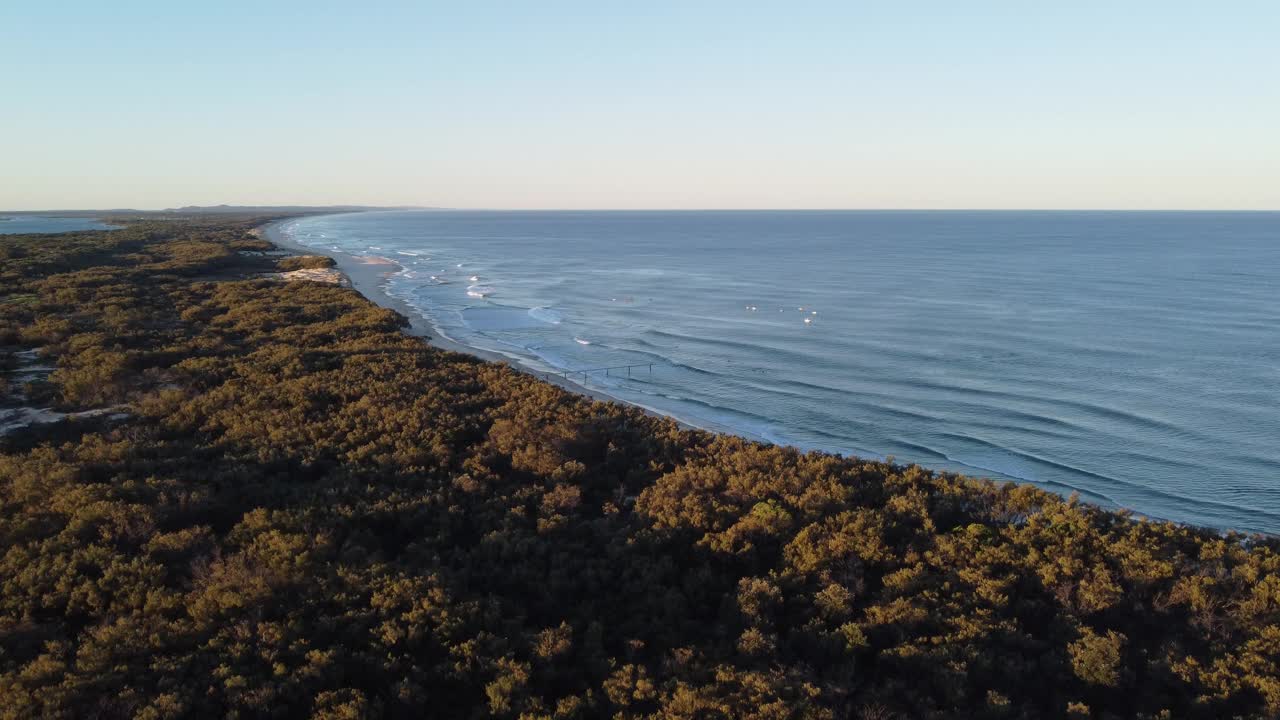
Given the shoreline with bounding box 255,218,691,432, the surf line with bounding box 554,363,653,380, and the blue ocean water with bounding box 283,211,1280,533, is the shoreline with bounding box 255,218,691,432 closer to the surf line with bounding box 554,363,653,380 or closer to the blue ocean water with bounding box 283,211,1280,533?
the surf line with bounding box 554,363,653,380

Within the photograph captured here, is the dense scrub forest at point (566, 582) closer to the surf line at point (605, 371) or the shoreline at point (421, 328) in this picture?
the shoreline at point (421, 328)

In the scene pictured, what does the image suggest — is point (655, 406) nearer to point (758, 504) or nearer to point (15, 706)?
point (758, 504)

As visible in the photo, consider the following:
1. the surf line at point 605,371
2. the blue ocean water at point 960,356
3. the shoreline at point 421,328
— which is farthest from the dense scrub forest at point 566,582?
the surf line at point 605,371

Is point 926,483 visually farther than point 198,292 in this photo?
No

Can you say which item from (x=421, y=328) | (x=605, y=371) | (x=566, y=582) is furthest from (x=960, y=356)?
(x=566, y=582)

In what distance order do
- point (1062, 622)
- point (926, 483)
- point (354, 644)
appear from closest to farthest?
point (354, 644) < point (1062, 622) < point (926, 483)

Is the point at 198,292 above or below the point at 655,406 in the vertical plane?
above

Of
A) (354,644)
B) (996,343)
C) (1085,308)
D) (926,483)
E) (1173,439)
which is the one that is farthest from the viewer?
(1085,308)

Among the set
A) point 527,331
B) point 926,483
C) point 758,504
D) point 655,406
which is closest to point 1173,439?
point 926,483
